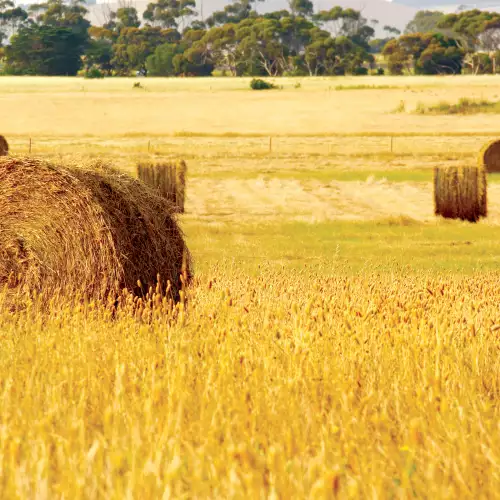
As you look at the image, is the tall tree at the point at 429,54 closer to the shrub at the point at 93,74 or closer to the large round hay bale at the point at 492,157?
the shrub at the point at 93,74

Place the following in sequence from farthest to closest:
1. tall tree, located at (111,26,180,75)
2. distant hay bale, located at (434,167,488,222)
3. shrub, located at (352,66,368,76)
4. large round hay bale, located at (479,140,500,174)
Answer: tall tree, located at (111,26,180,75) < shrub, located at (352,66,368,76) < large round hay bale, located at (479,140,500,174) < distant hay bale, located at (434,167,488,222)

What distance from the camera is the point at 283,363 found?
536cm

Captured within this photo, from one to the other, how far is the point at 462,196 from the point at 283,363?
16240mm

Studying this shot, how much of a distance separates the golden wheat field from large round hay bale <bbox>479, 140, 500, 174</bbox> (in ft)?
7.40

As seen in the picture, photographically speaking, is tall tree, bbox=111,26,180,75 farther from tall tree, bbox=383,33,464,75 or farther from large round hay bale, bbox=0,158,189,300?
large round hay bale, bbox=0,158,189,300

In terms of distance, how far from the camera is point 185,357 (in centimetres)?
535

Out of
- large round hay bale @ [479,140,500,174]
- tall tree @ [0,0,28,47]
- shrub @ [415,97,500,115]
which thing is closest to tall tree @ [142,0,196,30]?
tall tree @ [0,0,28,47]

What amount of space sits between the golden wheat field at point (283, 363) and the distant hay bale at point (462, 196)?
65 centimetres

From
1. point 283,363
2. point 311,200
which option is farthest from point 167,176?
point 283,363

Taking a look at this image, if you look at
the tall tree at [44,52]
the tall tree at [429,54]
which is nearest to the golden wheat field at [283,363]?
the tall tree at [429,54]

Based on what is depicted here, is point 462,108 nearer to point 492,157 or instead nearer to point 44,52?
point 492,157

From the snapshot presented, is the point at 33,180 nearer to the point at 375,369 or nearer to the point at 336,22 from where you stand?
the point at 375,369

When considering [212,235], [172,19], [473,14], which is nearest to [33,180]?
[212,235]

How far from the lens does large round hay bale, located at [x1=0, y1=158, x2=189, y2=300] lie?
8320mm
